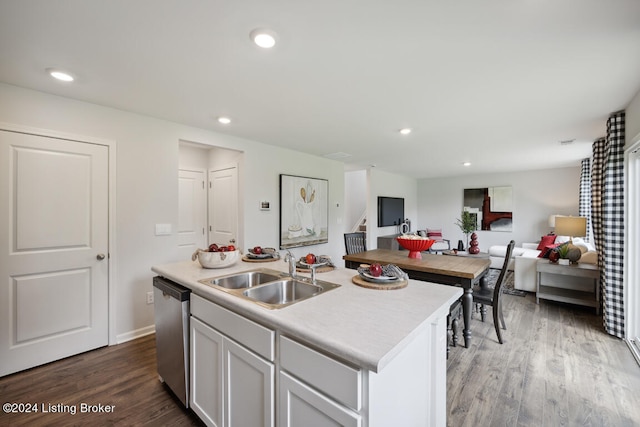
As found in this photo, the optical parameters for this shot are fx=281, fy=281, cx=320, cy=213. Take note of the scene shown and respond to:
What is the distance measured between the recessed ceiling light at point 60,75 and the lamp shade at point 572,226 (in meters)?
5.84

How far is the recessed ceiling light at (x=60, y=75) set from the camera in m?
1.92

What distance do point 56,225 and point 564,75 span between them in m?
4.08

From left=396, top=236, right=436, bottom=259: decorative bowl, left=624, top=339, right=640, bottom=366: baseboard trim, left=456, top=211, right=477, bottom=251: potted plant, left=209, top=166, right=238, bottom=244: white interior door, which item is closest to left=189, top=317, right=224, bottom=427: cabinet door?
left=396, top=236, right=436, bottom=259: decorative bowl

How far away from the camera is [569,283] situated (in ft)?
12.6

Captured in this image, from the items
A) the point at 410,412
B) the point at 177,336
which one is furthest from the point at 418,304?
the point at 177,336

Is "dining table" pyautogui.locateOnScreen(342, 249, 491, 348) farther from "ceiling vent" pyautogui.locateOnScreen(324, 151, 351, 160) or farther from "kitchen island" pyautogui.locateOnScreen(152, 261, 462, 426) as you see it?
"ceiling vent" pyautogui.locateOnScreen(324, 151, 351, 160)

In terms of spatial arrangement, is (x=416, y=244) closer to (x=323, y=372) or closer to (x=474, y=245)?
(x=474, y=245)

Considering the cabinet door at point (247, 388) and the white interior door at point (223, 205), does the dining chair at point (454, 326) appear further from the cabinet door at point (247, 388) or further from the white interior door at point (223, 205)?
the white interior door at point (223, 205)

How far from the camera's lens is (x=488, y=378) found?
7.00ft

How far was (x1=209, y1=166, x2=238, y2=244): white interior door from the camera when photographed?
3871 millimetres

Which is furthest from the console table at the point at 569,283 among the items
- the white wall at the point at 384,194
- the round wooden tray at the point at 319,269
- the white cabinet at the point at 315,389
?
the white cabinet at the point at 315,389

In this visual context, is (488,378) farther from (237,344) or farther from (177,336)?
(177,336)

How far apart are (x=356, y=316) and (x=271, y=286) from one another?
2.20 feet

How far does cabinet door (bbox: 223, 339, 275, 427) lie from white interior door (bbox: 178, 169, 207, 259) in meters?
3.03
